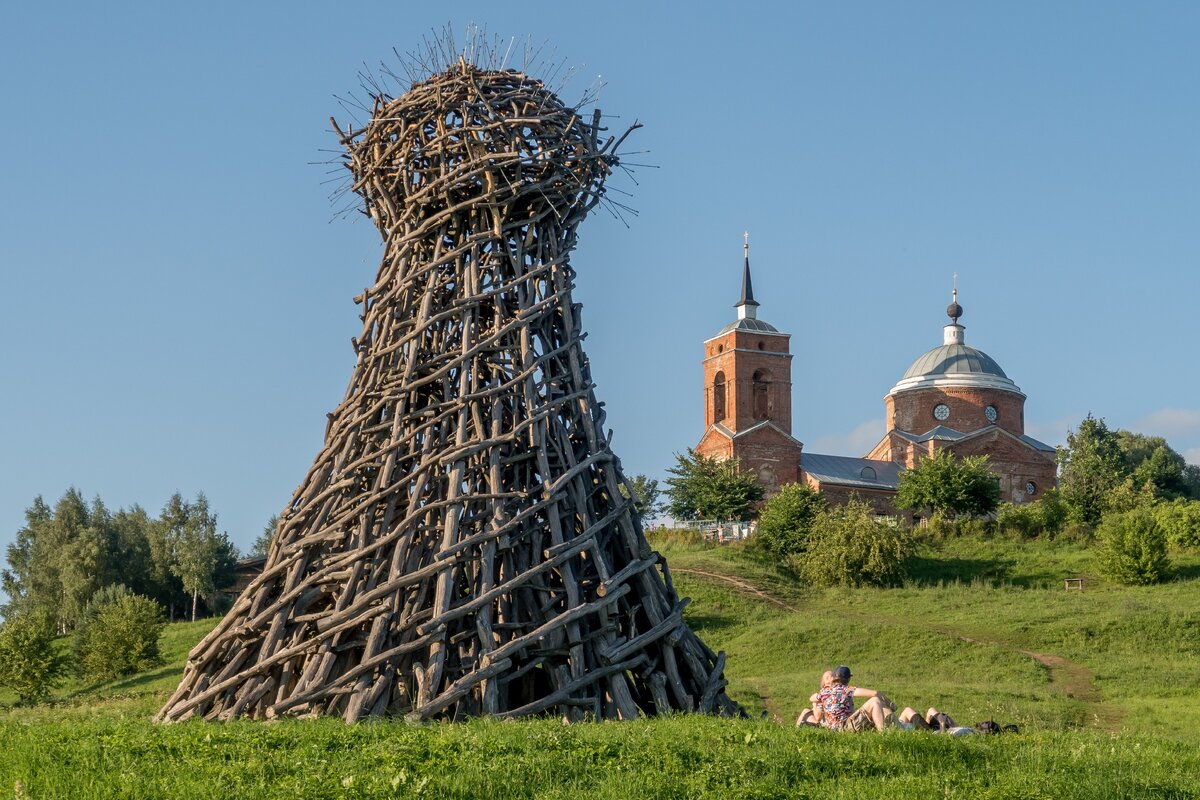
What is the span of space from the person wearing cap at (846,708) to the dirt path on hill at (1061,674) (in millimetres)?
8113

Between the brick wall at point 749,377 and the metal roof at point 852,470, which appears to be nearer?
the metal roof at point 852,470

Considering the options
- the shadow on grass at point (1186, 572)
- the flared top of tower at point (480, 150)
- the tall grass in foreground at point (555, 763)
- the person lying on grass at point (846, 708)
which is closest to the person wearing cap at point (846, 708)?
the person lying on grass at point (846, 708)

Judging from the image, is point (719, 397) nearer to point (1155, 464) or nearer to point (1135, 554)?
point (1155, 464)

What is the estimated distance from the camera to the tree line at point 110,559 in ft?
163

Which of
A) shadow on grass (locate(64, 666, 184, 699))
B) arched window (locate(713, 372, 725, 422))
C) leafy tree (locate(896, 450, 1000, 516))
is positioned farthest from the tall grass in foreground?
arched window (locate(713, 372, 725, 422))

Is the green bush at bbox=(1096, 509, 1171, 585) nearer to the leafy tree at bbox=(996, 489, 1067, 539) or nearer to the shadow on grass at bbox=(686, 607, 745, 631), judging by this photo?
the leafy tree at bbox=(996, 489, 1067, 539)

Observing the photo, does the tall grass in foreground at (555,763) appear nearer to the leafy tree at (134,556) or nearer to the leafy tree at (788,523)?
the leafy tree at (788,523)

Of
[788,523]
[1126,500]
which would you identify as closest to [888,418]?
[1126,500]

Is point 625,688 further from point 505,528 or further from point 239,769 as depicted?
point 239,769

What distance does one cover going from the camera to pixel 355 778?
23.0 feet

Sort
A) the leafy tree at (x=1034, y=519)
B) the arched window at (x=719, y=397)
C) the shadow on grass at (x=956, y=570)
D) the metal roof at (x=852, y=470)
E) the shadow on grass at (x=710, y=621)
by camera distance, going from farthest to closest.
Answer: the arched window at (x=719, y=397) → the metal roof at (x=852, y=470) → the leafy tree at (x=1034, y=519) → the shadow on grass at (x=956, y=570) → the shadow on grass at (x=710, y=621)

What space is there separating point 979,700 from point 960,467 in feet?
97.3

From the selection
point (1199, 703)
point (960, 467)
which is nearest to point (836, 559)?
point (960, 467)

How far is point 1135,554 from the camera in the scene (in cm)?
3656
